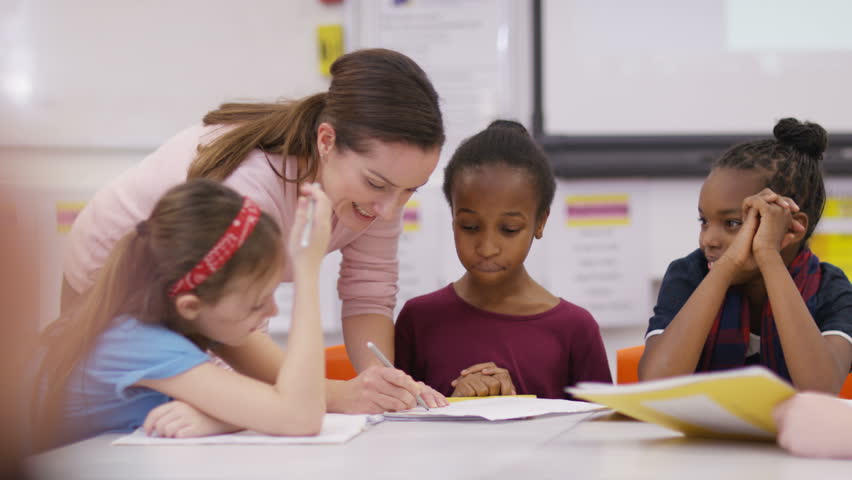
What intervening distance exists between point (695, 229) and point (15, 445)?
2549mm

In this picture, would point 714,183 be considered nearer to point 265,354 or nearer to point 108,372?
point 265,354

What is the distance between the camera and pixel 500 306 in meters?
1.66

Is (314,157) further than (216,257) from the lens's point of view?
Yes

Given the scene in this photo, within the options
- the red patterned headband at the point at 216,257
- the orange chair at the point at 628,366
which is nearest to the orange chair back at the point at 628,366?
the orange chair at the point at 628,366

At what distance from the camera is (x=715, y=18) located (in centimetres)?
259

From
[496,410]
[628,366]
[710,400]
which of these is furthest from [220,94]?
[710,400]

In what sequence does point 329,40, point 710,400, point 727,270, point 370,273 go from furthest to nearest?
point 329,40 < point 370,273 < point 727,270 < point 710,400

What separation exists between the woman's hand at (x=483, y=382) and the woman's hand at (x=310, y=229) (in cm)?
52

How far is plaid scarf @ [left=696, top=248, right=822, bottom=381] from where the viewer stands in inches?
57.5

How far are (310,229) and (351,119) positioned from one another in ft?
1.23

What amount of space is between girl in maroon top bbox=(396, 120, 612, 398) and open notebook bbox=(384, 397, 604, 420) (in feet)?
0.96

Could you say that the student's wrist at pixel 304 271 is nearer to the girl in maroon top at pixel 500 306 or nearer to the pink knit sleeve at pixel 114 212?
the pink knit sleeve at pixel 114 212

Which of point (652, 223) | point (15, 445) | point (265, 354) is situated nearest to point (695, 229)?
point (652, 223)

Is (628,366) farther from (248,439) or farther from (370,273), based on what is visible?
(248,439)
